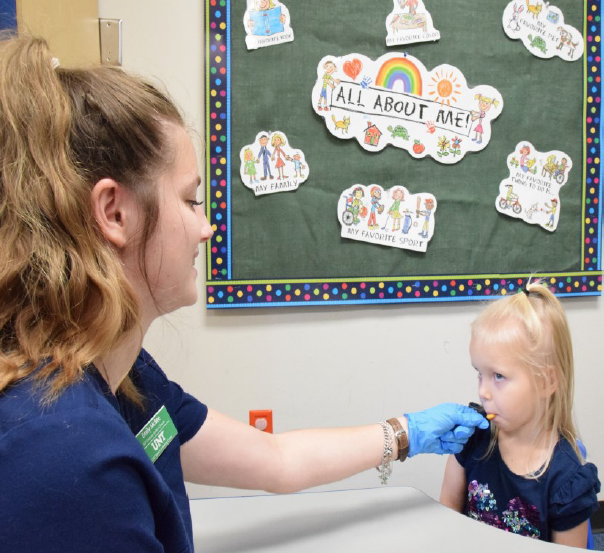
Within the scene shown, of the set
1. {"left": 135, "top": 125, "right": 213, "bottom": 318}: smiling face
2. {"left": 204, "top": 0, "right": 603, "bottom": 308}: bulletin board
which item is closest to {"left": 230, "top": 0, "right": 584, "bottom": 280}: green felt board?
{"left": 204, "top": 0, "right": 603, "bottom": 308}: bulletin board

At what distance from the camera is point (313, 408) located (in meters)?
1.79

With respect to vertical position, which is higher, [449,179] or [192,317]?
[449,179]

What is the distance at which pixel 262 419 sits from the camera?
5.74 feet

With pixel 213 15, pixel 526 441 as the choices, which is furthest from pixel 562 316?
pixel 213 15

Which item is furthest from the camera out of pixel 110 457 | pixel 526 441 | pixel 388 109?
pixel 388 109

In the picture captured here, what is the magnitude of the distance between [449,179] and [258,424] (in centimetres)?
98

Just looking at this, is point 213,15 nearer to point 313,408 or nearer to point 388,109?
point 388,109

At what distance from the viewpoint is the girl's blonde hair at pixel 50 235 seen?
569mm

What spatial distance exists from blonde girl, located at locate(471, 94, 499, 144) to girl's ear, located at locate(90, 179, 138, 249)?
143 centimetres

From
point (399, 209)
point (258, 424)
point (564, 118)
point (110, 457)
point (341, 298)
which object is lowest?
point (258, 424)

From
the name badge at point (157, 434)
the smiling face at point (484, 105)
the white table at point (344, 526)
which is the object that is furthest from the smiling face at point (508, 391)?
the smiling face at point (484, 105)

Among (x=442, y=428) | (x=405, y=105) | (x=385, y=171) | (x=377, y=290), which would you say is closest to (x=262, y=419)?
(x=377, y=290)

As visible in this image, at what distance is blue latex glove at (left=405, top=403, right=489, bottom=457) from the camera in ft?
3.70

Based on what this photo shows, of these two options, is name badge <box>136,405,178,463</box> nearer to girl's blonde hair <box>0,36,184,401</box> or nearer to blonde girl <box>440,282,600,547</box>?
girl's blonde hair <box>0,36,184,401</box>
